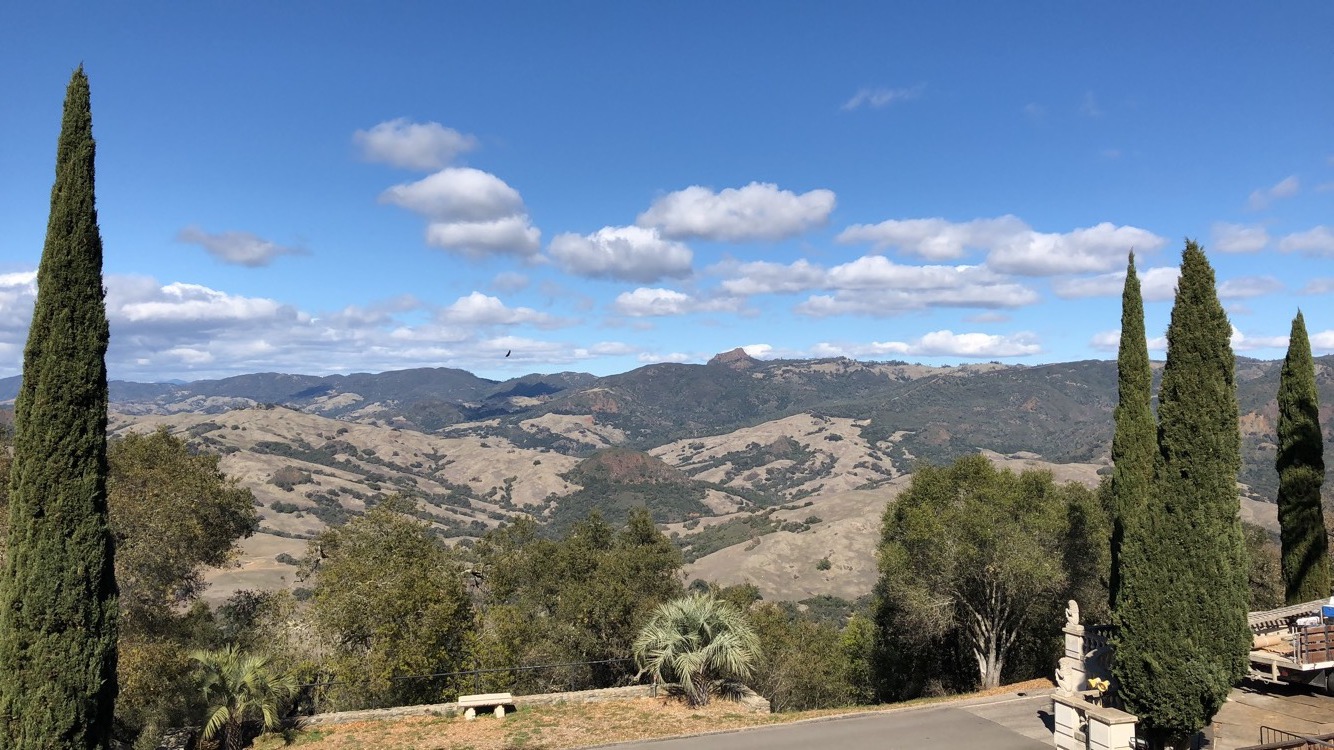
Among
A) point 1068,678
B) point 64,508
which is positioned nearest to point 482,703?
point 64,508

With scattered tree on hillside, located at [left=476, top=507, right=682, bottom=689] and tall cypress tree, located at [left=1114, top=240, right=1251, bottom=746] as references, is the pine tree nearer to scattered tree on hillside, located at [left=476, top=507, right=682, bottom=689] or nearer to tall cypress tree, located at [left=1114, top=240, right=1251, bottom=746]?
tall cypress tree, located at [left=1114, top=240, right=1251, bottom=746]

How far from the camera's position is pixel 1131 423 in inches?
642

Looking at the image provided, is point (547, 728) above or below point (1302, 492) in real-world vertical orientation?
below

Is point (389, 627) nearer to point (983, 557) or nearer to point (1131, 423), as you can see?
point (983, 557)

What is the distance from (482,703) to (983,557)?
14.9 m

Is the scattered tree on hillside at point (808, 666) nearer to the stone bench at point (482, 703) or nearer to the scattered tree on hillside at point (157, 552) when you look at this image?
the stone bench at point (482, 703)

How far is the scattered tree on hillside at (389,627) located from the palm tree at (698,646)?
6.11 metres

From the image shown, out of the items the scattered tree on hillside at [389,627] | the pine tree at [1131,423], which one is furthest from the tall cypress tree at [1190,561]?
the scattered tree on hillside at [389,627]

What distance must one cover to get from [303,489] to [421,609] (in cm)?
16658

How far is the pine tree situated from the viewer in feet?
52.3

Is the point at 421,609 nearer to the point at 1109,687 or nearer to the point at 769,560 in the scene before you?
the point at 1109,687

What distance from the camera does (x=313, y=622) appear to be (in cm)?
2030

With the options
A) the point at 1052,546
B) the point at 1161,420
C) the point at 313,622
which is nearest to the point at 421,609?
the point at 313,622

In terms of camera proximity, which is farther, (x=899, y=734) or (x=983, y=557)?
(x=983, y=557)
